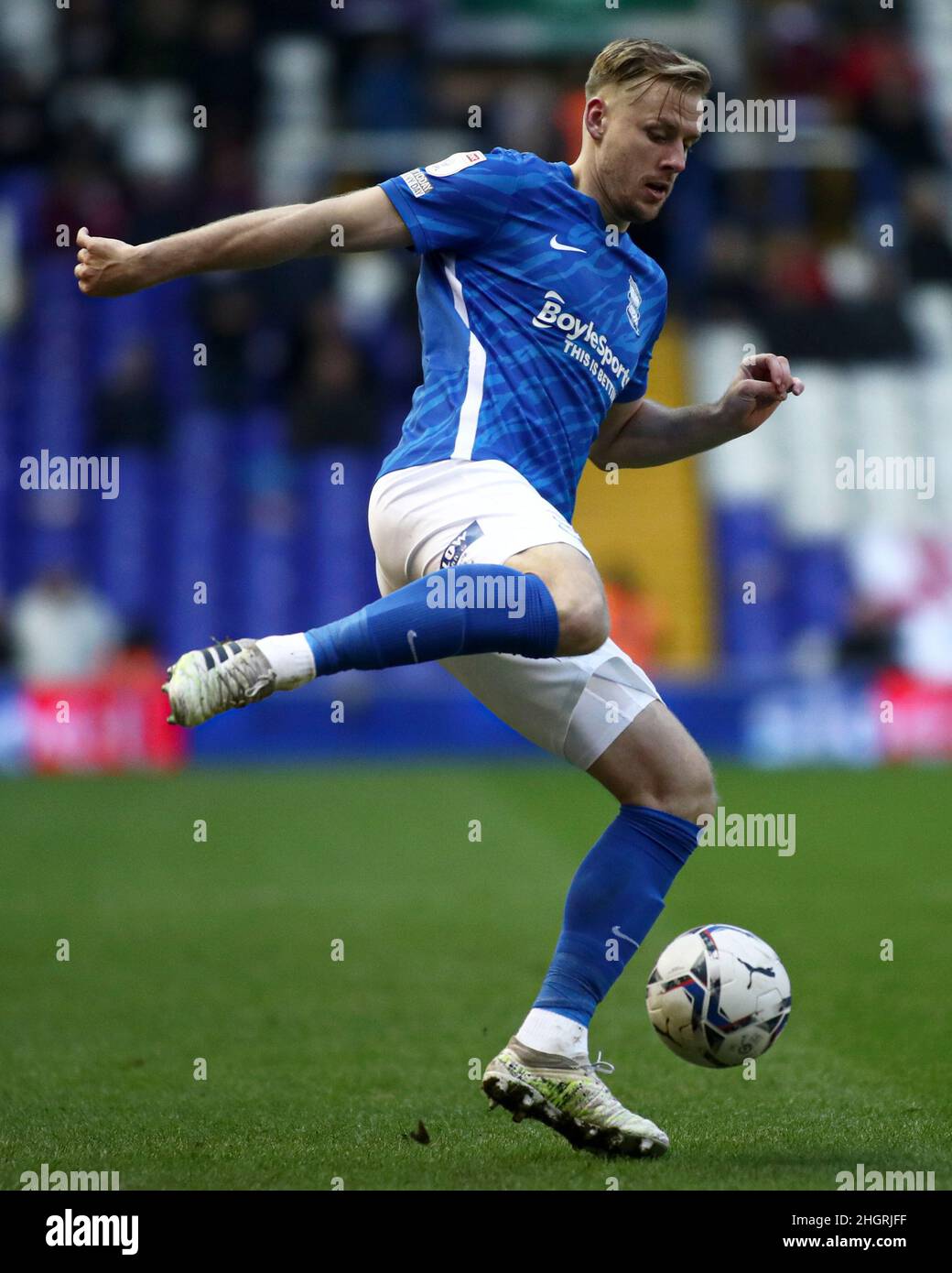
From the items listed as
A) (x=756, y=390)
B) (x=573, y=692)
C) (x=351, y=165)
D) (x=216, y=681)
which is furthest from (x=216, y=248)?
(x=351, y=165)

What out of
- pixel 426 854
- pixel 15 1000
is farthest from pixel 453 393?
pixel 426 854

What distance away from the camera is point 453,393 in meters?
4.47

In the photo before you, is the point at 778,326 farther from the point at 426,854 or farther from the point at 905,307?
the point at 426,854

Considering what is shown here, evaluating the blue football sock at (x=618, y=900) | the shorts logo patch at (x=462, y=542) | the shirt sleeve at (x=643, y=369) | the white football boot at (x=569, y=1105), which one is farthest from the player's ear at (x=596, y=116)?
the white football boot at (x=569, y=1105)

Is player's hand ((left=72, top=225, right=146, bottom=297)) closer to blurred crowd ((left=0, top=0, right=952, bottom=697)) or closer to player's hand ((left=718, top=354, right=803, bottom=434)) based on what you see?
player's hand ((left=718, top=354, right=803, bottom=434))

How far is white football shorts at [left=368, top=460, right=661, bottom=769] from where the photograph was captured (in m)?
4.25

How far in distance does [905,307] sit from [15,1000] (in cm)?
1636

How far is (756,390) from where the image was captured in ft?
16.0

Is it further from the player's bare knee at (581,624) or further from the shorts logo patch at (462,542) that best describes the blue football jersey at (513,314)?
the player's bare knee at (581,624)

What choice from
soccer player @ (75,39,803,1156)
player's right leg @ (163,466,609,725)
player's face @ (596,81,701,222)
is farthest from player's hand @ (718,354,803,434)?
player's right leg @ (163,466,609,725)

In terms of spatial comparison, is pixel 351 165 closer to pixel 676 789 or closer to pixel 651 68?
pixel 651 68

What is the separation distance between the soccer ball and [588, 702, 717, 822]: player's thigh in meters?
0.35

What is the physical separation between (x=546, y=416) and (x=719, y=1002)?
144 cm

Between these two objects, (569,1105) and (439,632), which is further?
(569,1105)
